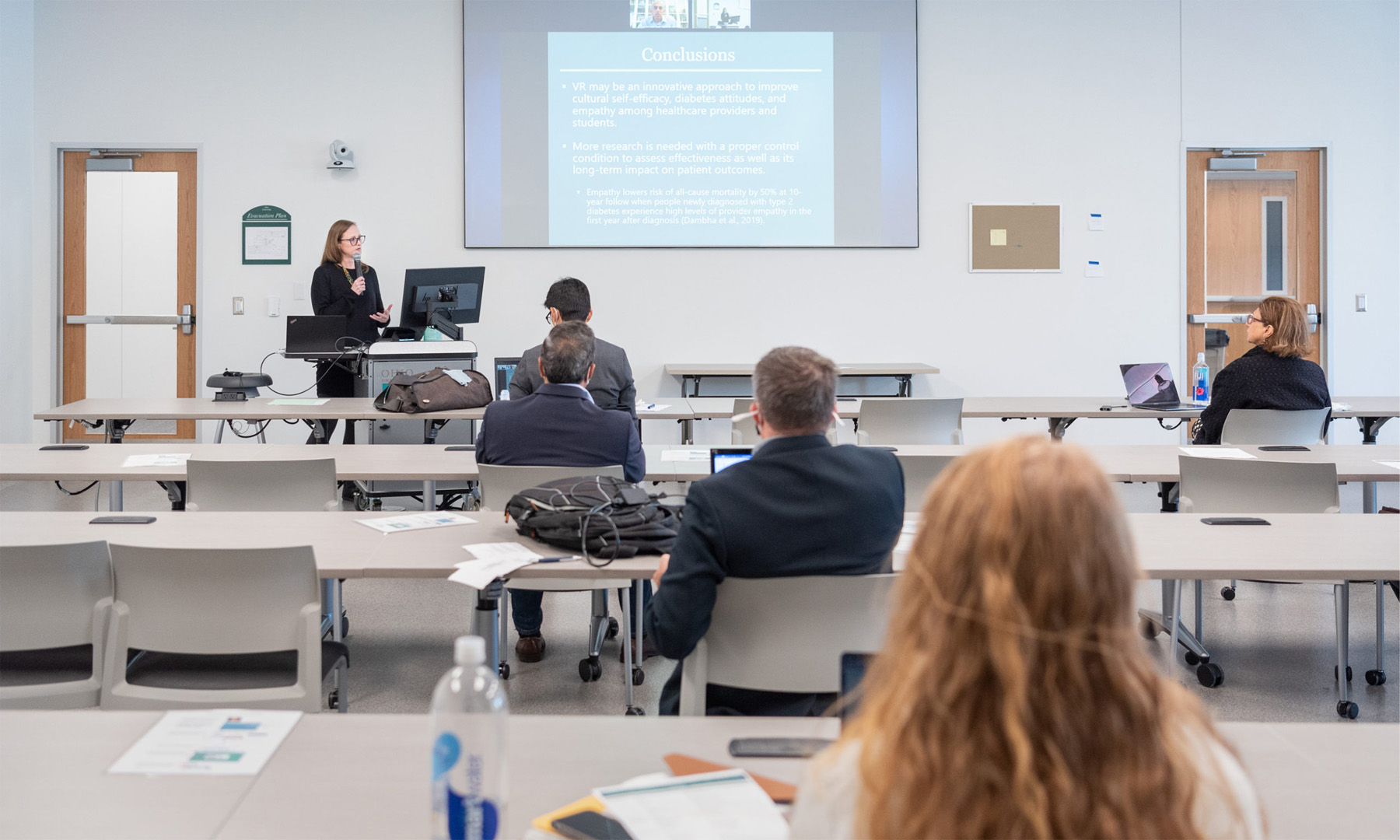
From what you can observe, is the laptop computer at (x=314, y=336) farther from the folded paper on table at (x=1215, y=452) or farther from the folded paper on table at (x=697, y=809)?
the folded paper on table at (x=697, y=809)

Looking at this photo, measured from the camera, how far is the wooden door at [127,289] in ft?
24.3

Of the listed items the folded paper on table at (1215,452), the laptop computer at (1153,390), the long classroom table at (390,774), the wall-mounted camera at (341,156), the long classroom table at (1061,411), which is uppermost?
the wall-mounted camera at (341,156)

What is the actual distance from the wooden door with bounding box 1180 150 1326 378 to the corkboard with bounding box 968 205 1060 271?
1029mm

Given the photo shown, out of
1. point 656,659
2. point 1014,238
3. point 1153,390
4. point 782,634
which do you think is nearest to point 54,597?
point 782,634

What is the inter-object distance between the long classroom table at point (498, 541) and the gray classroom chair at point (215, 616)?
0.44ft

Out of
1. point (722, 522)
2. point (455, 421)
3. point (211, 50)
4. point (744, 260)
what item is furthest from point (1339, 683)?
point (211, 50)

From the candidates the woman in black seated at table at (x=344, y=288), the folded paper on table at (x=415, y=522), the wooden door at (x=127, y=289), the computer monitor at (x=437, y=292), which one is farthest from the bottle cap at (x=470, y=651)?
the wooden door at (x=127, y=289)

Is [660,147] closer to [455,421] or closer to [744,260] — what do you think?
[744,260]

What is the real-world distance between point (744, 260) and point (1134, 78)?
10.0 ft

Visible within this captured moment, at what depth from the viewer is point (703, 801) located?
1135mm

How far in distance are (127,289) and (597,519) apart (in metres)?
6.54

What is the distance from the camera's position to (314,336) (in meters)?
5.62

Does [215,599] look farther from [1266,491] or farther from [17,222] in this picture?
[17,222]

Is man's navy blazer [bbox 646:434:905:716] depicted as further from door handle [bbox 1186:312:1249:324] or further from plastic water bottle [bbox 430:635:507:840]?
door handle [bbox 1186:312:1249:324]
